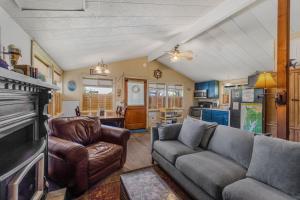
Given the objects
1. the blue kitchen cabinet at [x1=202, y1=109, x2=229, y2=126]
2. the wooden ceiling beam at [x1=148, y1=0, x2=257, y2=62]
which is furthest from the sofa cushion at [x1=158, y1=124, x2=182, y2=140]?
the blue kitchen cabinet at [x1=202, y1=109, x2=229, y2=126]

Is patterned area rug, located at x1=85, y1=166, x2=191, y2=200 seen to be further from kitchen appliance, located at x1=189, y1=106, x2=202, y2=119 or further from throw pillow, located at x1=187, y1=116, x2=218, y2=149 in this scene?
kitchen appliance, located at x1=189, y1=106, x2=202, y2=119

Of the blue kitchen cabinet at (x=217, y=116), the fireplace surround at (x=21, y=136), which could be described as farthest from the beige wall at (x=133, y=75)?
the fireplace surround at (x=21, y=136)

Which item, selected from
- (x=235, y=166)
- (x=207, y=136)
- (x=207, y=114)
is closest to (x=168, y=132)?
(x=207, y=136)

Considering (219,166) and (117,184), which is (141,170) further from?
(219,166)

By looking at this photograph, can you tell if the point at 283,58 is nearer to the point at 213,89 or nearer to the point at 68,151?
the point at 68,151

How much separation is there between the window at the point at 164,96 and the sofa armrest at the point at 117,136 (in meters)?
3.43

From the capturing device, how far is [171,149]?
2.33 meters

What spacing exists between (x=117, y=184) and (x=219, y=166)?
4.54ft

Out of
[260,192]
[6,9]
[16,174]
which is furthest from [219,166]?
[6,9]

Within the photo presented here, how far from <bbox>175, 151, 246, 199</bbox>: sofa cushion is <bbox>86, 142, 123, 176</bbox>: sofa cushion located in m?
0.97

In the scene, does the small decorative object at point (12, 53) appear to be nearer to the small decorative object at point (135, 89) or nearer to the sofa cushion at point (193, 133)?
the sofa cushion at point (193, 133)

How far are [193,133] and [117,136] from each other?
50.7 inches

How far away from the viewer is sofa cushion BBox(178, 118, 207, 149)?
240cm

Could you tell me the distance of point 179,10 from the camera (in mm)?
2400
